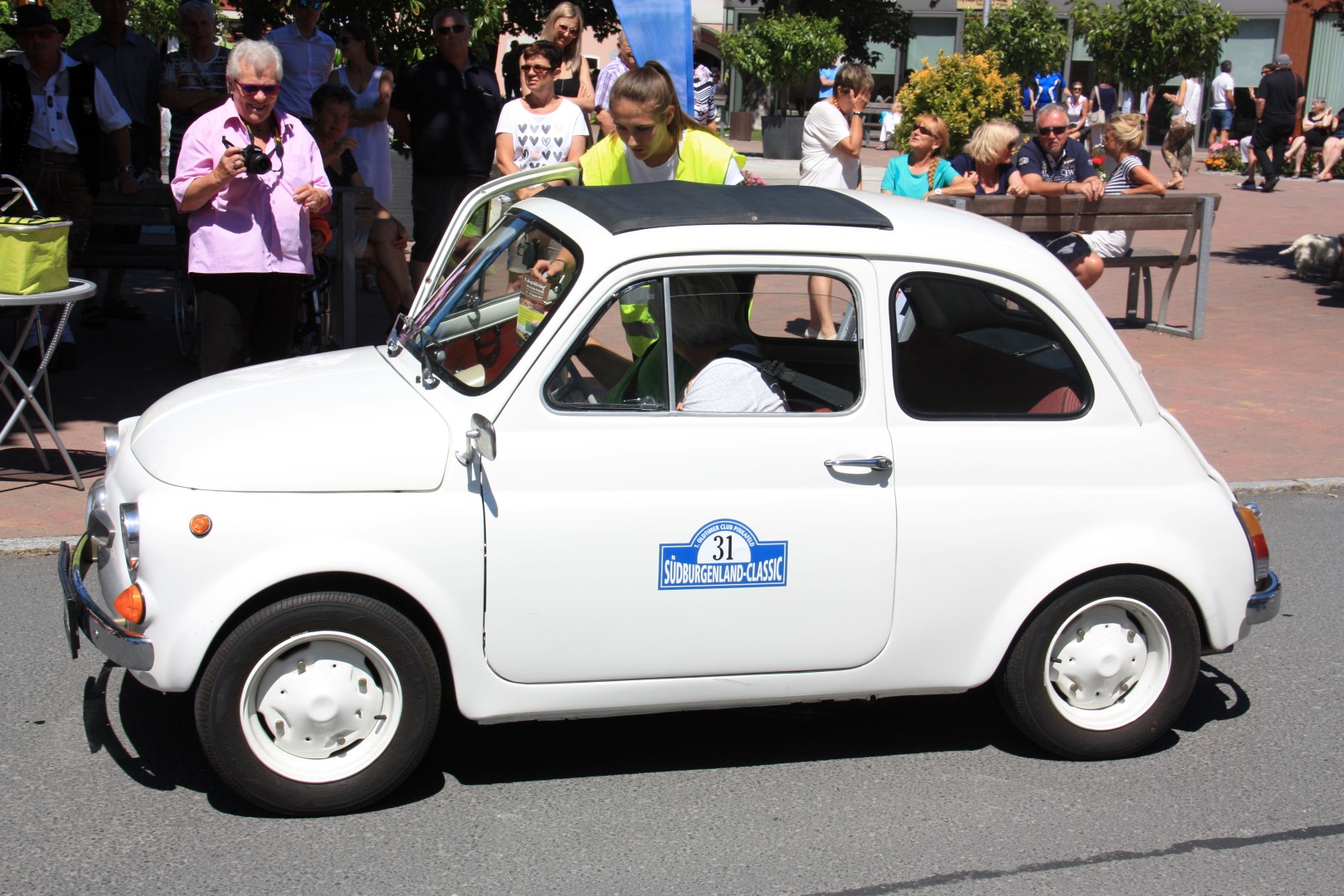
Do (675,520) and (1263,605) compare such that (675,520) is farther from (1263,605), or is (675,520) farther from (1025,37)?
(1025,37)

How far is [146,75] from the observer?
999 cm

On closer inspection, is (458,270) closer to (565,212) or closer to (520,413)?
(565,212)

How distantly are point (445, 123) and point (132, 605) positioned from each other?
6.24 meters

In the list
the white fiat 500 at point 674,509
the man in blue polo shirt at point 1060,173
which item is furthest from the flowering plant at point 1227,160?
the white fiat 500 at point 674,509

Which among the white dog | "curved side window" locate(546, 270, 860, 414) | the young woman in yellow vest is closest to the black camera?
the young woman in yellow vest

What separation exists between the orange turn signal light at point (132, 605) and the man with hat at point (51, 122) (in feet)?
18.0

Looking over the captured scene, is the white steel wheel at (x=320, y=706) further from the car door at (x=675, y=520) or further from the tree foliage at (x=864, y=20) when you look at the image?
the tree foliage at (x=864, y=20)

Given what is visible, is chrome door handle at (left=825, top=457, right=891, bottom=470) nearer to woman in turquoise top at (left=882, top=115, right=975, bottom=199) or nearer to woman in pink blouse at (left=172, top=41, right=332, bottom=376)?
woman in pink blouse at (left=172, top=41, right=332, bottom=376)

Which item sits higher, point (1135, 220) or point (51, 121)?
point (51, 121)

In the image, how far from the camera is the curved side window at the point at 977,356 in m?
4.20

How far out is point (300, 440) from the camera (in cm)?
383

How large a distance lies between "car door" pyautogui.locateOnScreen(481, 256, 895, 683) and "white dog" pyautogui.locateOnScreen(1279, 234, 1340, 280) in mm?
11662

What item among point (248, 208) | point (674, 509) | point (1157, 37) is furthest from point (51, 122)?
point (1157, 37)

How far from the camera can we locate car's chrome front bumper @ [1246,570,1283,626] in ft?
14.6
